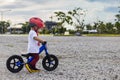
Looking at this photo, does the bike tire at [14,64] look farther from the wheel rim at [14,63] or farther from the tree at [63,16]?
the tree at [63,16]

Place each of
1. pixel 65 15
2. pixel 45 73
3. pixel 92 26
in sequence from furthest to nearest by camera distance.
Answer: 1. pixel 92 26
2. pixel 65 15
3. pixel 45 73

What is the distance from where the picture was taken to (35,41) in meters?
10.4

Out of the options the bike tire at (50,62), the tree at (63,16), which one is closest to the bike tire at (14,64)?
the bike tire at (50,62)

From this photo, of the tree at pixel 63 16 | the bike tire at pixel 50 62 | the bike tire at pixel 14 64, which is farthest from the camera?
Result: the tree at pixel 63 16

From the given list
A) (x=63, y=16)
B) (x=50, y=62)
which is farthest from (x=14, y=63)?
(x=63, y=16)

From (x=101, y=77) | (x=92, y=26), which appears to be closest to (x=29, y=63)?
(x=101, y=77)

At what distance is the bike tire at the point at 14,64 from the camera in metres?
10.3

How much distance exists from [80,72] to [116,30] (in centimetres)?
11002

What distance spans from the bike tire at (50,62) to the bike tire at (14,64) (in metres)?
0.68

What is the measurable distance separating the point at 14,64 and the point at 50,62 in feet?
3.32

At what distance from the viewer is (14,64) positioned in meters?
10.3

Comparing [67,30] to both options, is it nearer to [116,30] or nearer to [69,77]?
[116,30]

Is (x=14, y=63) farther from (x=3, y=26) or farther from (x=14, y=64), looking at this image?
(x=3, y=26)

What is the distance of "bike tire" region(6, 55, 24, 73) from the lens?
10258 mm
